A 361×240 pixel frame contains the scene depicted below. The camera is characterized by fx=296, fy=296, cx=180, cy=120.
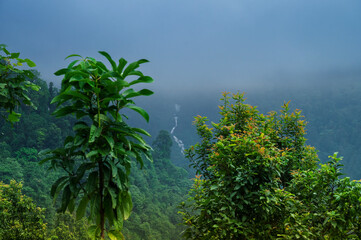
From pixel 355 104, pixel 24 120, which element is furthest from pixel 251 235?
pixel 355 104

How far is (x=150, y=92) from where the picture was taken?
2.03 m

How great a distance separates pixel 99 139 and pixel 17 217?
2.53m

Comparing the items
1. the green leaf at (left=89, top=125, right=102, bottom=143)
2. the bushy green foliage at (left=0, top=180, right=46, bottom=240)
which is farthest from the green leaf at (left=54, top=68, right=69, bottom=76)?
the bushy green foliage at (left=0, top=180, right=46, bottom=240)

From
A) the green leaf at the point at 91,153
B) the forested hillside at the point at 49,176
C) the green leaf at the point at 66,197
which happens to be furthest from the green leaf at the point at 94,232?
the forested hillside at the point at 49,176

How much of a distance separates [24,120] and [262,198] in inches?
816

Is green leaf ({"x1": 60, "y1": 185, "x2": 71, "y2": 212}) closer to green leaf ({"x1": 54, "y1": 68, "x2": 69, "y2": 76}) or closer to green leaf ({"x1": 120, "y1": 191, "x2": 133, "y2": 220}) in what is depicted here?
green leaf ({"x1": 120, "y1": 191, "x2": 133, "y2": 220})

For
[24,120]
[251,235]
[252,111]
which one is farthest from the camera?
[24,120]

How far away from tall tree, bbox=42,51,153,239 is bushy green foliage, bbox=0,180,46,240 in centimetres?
200

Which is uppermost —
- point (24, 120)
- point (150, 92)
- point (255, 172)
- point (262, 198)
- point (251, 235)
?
point (150, 92)

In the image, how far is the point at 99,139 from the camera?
1963 millimetres

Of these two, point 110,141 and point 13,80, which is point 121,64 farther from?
point 13,80

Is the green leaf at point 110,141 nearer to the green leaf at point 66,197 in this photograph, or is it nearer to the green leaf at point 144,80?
the green leaf at point 144,80

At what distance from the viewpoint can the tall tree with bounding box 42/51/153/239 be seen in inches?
74.7

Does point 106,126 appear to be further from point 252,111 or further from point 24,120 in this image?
point 24,120
